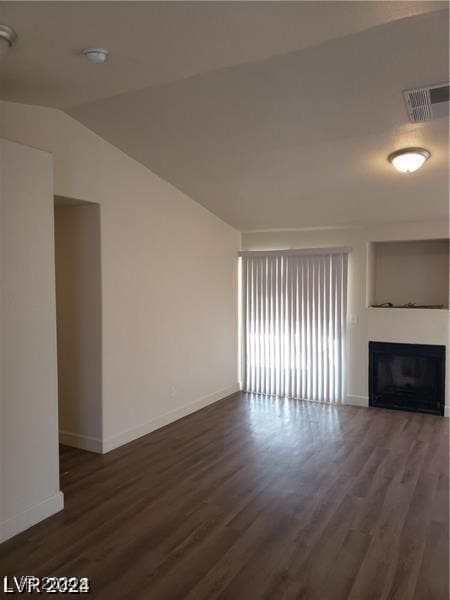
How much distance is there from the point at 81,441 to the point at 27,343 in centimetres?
174

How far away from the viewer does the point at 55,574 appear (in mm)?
2357

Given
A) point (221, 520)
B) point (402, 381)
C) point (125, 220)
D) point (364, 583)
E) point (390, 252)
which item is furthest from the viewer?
point (390, 252)

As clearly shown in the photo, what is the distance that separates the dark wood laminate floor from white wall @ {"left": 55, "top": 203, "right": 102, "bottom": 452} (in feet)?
1.02

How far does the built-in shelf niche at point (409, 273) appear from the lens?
5.64 metres

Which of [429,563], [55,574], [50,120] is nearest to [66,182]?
[50,120]

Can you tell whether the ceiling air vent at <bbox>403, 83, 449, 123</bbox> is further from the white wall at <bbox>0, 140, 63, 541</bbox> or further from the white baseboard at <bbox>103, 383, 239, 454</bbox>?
the white baseboard at <bbox>103, 383, 239, 454</bbox>

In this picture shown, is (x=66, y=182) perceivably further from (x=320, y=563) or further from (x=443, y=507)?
(x=443, y=507)

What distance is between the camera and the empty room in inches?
92.2

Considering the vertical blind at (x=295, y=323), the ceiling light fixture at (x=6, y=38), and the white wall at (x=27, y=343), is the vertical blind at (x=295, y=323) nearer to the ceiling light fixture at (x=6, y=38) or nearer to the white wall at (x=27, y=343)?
the white wall at (x=27, y=343)

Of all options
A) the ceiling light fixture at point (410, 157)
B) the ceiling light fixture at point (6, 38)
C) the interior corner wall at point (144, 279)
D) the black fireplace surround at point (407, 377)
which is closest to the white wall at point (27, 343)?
the ceiling light fixture at point (6, 38)

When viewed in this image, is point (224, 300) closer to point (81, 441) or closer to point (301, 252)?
point (301, 252)

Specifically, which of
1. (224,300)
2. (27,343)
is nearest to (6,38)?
(27,343)

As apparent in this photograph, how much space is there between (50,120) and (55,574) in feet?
10.4

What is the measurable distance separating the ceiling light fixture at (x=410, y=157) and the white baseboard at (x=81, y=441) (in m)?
3.60
